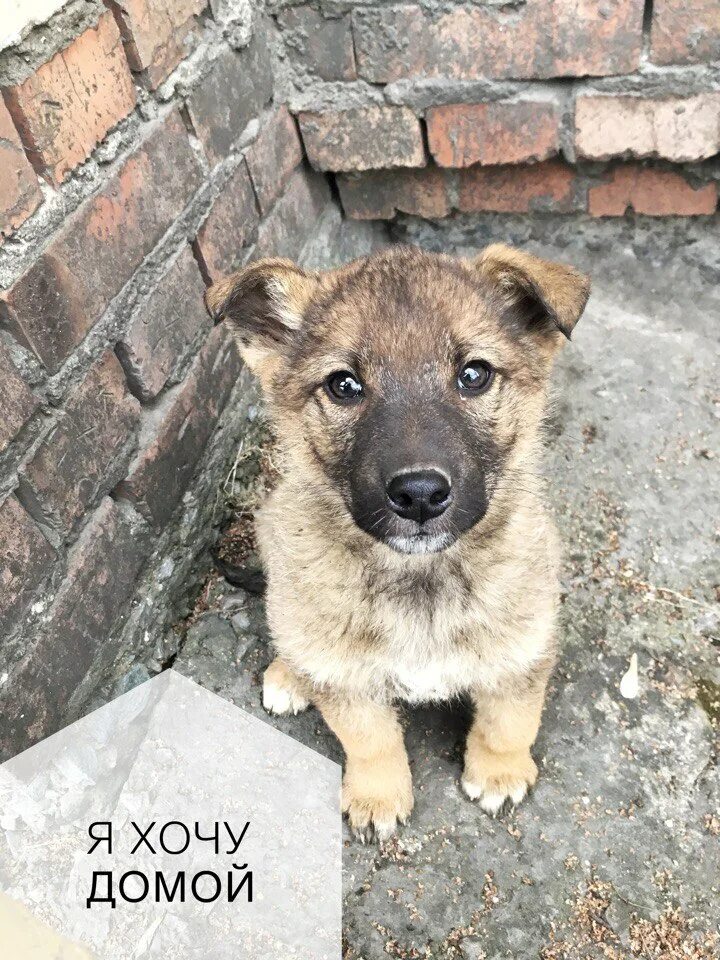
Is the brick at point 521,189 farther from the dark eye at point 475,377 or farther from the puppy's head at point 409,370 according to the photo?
the dark eye at point 475,377

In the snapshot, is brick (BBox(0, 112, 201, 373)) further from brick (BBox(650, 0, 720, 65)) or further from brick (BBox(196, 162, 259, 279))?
brick (BBox(650, 0, 720, 65))

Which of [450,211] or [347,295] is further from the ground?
[347,295]

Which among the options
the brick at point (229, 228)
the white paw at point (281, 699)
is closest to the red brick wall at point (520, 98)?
the brick at point (229, 228)

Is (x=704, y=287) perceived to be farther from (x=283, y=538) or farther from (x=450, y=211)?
(x=283, y=538)

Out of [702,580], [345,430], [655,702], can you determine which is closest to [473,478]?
[345,430]

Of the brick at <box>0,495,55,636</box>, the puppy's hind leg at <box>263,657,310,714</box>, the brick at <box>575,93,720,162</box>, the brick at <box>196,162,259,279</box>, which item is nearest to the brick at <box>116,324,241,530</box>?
the brick at <box>196,162,259,279</box>

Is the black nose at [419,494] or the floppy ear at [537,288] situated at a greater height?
the floppy ear at [537,288]
